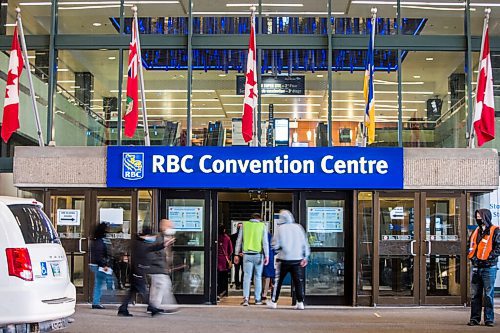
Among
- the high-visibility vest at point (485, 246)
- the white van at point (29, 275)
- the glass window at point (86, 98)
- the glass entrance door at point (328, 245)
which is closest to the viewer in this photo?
the white van at point (29, 275)

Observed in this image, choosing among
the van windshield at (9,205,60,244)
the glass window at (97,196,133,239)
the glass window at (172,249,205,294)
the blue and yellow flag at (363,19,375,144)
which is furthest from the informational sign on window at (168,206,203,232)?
the van windshield at (9,205,60,244)

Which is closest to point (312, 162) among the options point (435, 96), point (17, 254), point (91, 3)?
point (435, 96)

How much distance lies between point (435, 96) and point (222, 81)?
4.20 metres

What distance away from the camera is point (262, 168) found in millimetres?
16797

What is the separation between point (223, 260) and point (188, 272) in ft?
5.02

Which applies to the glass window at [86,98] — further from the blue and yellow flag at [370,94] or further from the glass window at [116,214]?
the blue and yellow flag at [370,94]

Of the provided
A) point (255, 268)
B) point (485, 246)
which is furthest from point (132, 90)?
point (485, 246)

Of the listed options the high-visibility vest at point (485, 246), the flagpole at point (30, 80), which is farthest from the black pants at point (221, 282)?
the high-visibility vest at point (485, 246)

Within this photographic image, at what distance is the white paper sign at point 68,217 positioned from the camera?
17312 millimetres

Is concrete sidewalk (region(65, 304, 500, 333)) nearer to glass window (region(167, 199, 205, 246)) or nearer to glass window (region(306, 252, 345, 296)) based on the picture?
glass window (region(306, 252, 345, 296))

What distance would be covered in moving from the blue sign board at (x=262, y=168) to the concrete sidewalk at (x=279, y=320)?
Answer: 2.30 m

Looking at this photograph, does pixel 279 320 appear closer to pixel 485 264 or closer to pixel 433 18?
pixel 485 264

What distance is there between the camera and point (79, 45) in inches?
702

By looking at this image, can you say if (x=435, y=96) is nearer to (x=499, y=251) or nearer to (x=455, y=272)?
(x=455, y=272)
